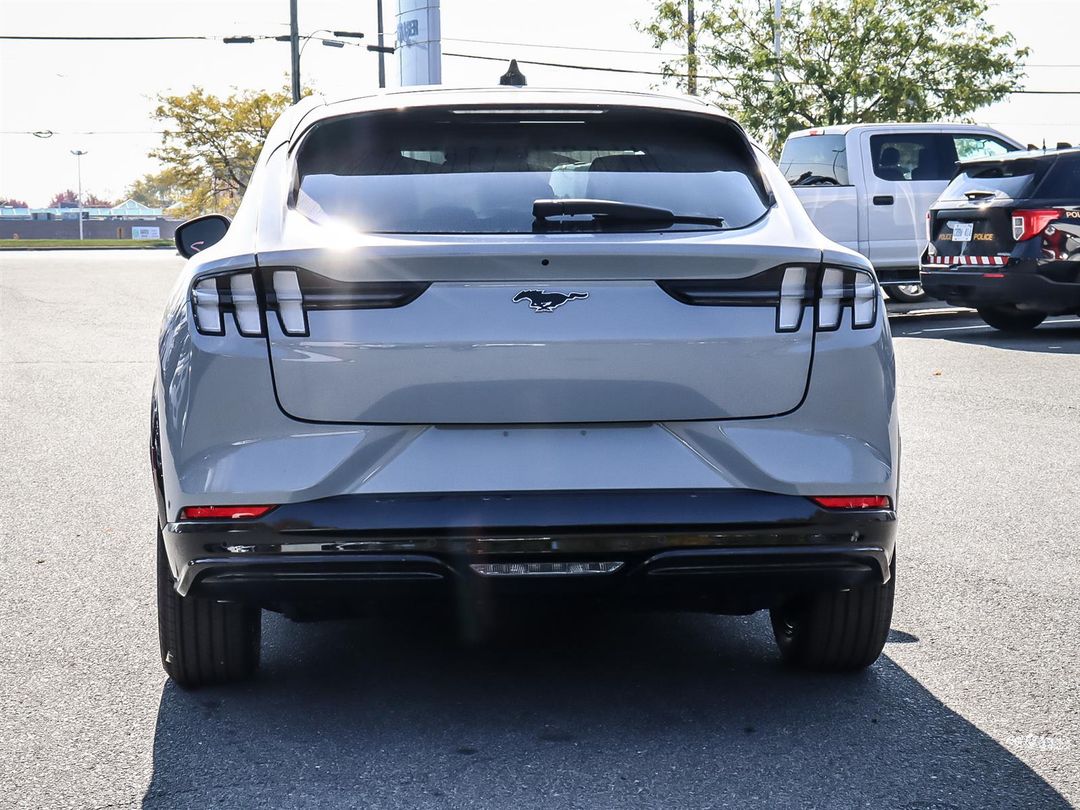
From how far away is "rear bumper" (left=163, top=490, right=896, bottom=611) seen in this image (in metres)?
3.27

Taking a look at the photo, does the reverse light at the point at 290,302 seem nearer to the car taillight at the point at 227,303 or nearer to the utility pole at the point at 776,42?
the car taillight at the point at 227,303

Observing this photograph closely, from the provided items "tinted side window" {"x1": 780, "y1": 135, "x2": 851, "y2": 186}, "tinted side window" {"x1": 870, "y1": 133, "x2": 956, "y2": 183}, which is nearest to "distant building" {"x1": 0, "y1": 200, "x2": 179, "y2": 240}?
"tinted side window" {"x1": 780, "y1": 135, "x2": 851, "y2": 186}

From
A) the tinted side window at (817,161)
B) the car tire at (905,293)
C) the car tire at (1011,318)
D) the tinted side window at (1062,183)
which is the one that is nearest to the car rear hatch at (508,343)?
the tinted side window at (1062,183)

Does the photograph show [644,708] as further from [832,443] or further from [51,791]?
[51,791]

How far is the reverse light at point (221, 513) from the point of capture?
130 inches

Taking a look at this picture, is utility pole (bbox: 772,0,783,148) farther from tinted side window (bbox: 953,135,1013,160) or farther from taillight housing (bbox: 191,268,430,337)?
taillight housing (bbox: 191,268,430,337)

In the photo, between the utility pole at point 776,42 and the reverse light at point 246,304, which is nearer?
the reverse light at point 246,304

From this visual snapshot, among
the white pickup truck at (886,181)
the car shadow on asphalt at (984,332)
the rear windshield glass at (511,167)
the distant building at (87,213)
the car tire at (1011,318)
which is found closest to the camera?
the rear windshield glass at (511,167)

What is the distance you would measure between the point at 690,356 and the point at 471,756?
1079 millimetres

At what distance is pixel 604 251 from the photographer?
10.9 ft

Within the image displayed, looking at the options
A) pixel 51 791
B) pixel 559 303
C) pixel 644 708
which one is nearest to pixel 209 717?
pixel 51 791

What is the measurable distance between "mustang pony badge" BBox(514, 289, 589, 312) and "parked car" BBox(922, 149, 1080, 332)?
37.5 ft

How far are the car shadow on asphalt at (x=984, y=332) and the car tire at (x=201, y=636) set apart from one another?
35.9ft

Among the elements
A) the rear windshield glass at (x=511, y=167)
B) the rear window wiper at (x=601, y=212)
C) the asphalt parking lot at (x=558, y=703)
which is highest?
the rear windshield glass at (x=511, y=167)
